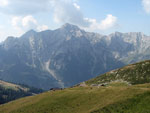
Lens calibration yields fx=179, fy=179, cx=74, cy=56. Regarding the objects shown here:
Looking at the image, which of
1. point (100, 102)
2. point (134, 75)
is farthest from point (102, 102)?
point (134, 75)

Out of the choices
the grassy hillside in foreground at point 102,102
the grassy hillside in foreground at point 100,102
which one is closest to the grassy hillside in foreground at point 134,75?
the grassy hillside in foreground at point 102,102

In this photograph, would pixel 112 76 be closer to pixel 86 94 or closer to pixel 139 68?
pixel 139 68

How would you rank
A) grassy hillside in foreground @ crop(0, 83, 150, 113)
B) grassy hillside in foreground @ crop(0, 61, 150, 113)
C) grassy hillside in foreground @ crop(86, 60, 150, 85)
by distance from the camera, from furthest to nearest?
grassy hillside in foreground @ crop(86, 60, 150, 85), grassy hillside in foreground @ crop(0, 83, 150, 113), grassy hillside in foreground @ crop(0, 61, 150, 113)

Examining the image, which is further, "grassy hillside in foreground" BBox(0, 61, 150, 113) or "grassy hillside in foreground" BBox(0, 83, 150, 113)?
"grassy hillside in foreground" BBox(0, 83, 150, 113)

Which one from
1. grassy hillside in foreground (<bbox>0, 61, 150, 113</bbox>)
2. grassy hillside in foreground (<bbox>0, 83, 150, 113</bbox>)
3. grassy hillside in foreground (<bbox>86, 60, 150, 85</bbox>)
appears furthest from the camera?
grassy hillside in foreground (<bbox>86, 60, 150, 85</bbox>)

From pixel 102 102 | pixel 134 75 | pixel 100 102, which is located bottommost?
pixel 102 102

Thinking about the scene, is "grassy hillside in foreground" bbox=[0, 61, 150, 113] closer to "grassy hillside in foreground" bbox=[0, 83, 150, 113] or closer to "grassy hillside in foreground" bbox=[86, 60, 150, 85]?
"grassy hillside in foreground" bbox=[0, 83, 150, 113]

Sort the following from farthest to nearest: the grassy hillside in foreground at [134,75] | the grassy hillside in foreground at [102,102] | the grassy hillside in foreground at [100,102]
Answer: the grassy hillside in foreground at [134,75] → the grassy hillside in foreground at [100,102] → the grassy hillside in foreground at [102,102]

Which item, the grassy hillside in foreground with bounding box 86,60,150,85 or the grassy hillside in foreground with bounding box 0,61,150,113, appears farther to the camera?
the grassy hillside in foreground with bounding box 86,60,150,85

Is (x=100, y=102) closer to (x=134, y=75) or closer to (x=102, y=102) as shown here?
(x=102, y=102)

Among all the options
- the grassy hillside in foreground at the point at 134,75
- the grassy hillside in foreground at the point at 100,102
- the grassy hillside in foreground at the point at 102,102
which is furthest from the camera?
Result: the grassy hillside in foreground at the point at 134,75

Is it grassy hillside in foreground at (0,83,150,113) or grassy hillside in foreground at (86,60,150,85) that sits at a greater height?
grassy hillside in foreground at (86,60,150,85)

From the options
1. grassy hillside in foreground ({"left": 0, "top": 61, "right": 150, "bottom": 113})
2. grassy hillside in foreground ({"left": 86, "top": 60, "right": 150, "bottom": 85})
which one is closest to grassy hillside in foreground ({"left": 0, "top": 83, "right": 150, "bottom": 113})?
grassy hillside in foreground ({"left": 0, "top": 61, "right": 150, "bottom": 113})

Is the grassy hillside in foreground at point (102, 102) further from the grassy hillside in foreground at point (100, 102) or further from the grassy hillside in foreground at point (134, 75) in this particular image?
the grassy hillside in foreground at point (134, 75)
